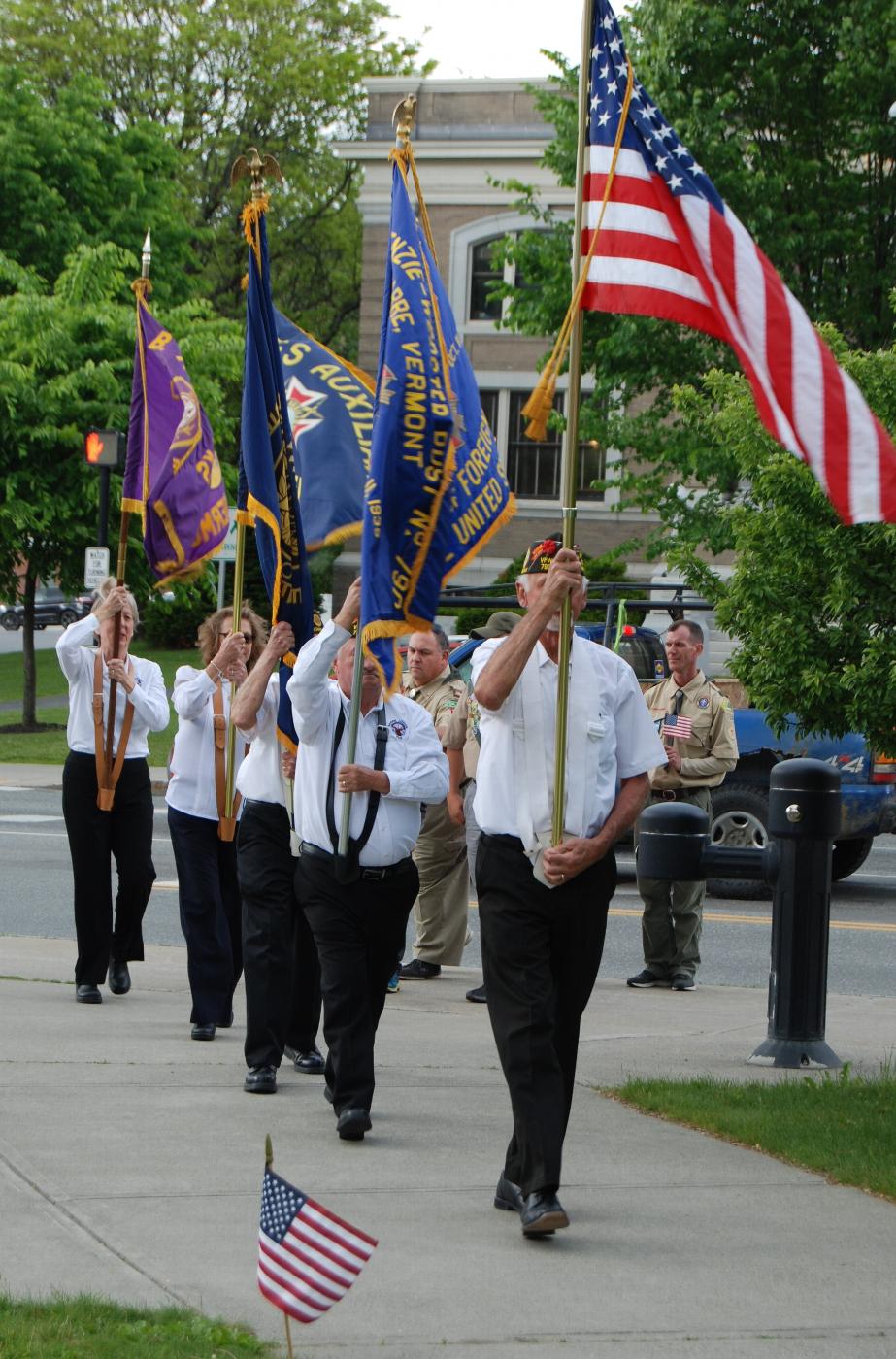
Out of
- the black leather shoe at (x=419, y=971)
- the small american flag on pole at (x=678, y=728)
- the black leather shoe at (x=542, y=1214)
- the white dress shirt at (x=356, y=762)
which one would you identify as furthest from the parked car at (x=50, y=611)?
the black leather shoe at (x=542, y=1214)

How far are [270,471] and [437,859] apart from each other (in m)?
3.64

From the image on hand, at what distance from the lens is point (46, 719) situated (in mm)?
32188

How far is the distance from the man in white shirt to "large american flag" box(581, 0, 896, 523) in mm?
1513

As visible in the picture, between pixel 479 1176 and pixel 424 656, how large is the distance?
4777mm

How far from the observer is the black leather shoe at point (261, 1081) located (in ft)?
23.6

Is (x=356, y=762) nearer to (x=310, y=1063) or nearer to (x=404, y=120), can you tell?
(x=310, y=1063)

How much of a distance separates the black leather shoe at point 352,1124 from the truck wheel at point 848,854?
931 centimetres

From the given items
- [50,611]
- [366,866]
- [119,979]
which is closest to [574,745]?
[366,866]

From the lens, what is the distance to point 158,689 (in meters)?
9.69

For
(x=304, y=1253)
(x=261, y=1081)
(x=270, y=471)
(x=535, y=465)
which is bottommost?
(x=261, y=1081)

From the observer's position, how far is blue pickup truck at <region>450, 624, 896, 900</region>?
47.2 feet

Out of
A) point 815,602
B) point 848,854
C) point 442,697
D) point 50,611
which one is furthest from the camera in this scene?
point 50,611

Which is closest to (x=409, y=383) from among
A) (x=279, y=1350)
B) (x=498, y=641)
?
(x=498, y=641)

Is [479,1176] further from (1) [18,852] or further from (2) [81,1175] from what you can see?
(1) [18,852]
